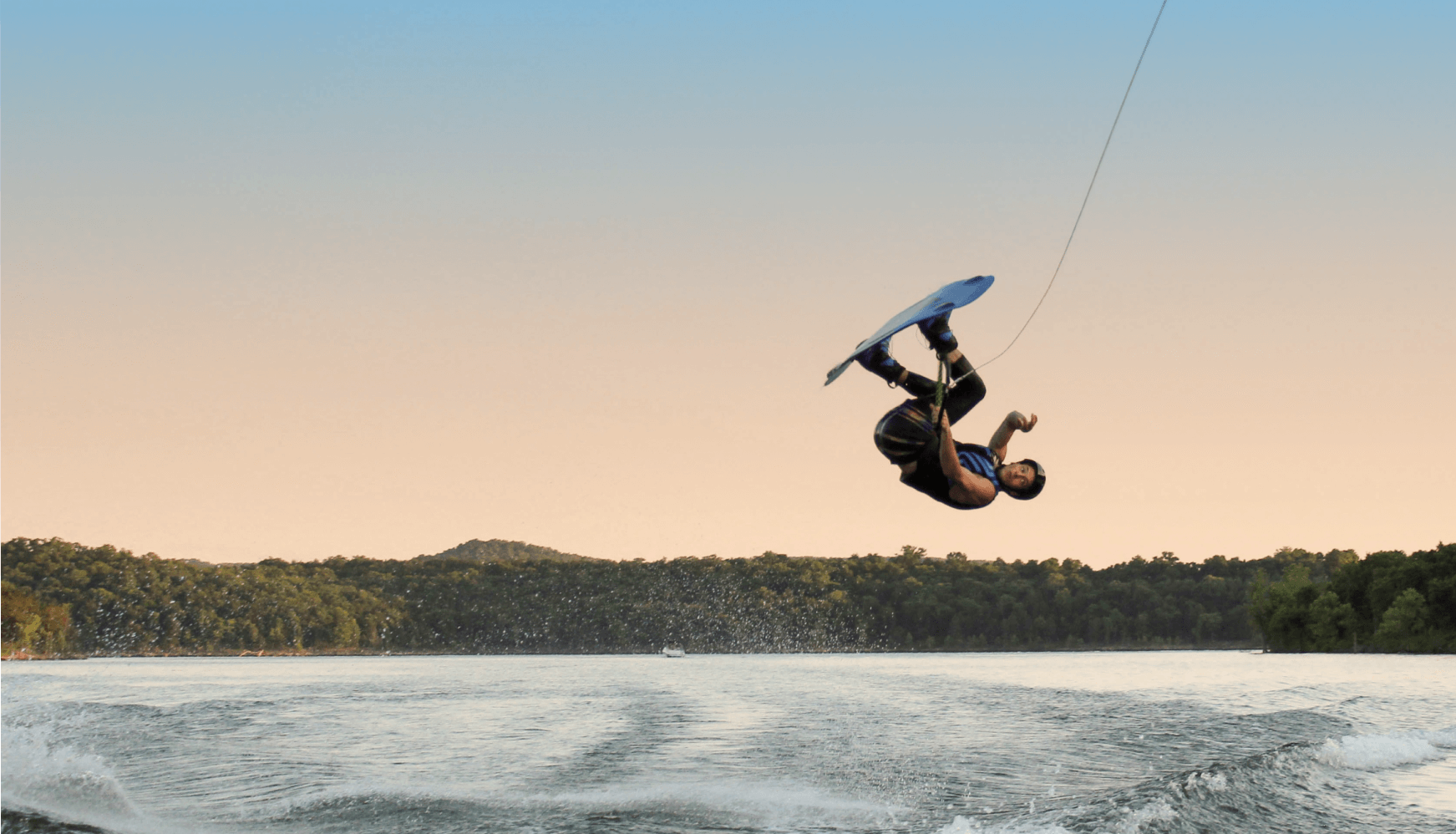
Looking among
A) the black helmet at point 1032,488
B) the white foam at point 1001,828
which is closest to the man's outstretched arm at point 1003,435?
the black helmet at point 1032,488

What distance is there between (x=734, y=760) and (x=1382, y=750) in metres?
22.2

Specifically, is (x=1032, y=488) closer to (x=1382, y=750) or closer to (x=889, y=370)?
(x=889, y=370)

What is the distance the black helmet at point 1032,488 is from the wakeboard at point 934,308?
1.51 metres

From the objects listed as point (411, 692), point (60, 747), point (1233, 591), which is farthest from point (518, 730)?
point (1233, 591)

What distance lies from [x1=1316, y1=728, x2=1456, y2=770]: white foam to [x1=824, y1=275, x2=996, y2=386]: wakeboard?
127ft

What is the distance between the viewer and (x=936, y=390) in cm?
907

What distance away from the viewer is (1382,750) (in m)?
43.5

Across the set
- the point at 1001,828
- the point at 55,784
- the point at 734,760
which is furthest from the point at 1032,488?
the point at 734,760

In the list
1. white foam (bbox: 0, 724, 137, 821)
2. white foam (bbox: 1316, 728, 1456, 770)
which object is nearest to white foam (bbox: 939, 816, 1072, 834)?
white foam (bbox: 1316, 728, 1456, 770)

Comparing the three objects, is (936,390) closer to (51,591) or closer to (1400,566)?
(51,591)

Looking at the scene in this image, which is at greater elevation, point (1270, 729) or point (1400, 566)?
point (1400, 566)

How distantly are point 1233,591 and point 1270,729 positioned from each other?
153 m

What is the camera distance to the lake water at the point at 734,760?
30.2m

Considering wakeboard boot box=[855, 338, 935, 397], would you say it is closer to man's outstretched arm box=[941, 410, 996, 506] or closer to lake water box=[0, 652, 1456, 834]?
man's outstretched arm box=[941, 410, 996, 506]
